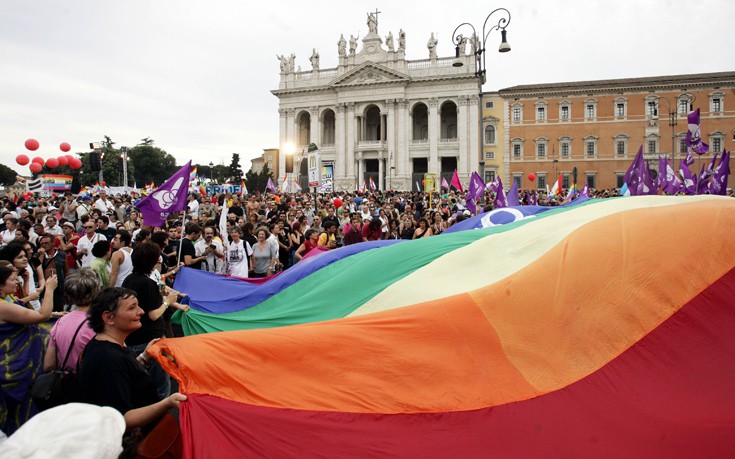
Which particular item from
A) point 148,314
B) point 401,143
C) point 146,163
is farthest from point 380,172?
point 148,314

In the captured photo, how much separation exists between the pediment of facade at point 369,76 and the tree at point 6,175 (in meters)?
64.0

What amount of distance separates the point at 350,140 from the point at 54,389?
2209 inches

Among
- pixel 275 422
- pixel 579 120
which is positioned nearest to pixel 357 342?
pixel 275 422

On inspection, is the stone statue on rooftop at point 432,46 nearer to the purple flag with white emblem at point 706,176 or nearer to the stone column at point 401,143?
the stone column at point 401,143

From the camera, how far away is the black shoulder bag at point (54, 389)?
10.1 ft

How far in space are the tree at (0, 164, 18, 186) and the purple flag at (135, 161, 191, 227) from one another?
95.3 metres

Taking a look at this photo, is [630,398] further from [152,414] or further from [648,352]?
[152,414]

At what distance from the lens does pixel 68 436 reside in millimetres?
1603

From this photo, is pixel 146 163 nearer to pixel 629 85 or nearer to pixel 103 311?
pixel 629 85

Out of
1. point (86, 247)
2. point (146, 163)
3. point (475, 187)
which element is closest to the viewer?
point (86, 247)

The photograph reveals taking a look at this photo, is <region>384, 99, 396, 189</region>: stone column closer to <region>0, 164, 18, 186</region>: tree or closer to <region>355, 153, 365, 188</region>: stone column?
<region>355, 153, 365, 188</region>: stone column

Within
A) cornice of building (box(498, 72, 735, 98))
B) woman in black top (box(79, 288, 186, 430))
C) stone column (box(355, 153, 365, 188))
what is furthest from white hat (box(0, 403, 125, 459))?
cornice of building (box(498, 72, 735, 98))

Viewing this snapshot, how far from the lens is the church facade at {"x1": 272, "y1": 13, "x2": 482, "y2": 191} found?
5497 centimetres

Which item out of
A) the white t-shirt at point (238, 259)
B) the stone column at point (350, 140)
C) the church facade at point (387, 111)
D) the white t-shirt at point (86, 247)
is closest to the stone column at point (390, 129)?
the church facade at point (387, 111)
